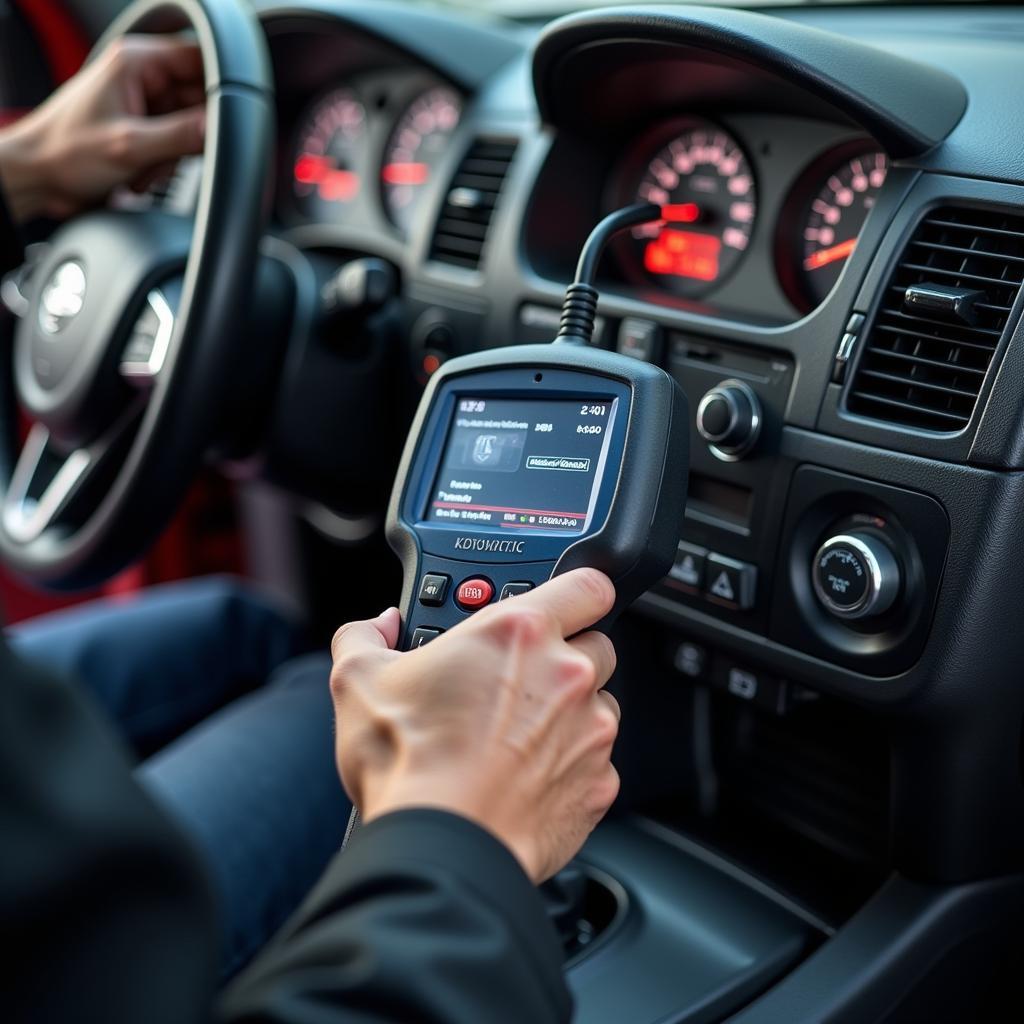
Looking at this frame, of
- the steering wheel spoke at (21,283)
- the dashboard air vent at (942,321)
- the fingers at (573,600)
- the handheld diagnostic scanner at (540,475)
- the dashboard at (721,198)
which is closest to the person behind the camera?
the fingers at (573,600)

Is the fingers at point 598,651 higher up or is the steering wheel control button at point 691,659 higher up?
the fingers at point 598,651

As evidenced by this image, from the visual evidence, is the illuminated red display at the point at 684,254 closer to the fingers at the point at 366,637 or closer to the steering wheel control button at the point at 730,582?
the steering wheel control button at the point at 730,582

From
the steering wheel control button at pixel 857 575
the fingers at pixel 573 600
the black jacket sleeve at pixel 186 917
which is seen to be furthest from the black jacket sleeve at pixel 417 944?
the steering wheel control button at pixel 857 575

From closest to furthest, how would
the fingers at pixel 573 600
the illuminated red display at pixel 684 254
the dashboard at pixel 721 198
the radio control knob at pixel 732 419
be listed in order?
the fingers at pixel 573 600 → the radio control knob at pixel 732 419 → the dashboard at pixel 721 198 → the illuminated red display at pixel 684 254

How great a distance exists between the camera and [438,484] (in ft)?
3.13

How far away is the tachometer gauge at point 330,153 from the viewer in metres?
1.76

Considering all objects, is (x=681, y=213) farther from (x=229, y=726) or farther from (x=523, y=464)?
(x=229, y=726)

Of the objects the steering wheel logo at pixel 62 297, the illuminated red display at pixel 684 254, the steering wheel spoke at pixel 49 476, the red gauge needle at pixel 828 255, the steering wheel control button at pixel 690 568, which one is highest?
the red gauge needle at pixel 828 255

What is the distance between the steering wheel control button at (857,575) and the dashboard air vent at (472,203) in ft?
2.00

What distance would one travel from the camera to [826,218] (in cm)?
116

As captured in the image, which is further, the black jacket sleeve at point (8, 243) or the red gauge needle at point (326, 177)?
the red gauge needle at point (326, 177)

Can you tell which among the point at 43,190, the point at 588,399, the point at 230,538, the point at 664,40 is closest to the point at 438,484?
the point at 588,399

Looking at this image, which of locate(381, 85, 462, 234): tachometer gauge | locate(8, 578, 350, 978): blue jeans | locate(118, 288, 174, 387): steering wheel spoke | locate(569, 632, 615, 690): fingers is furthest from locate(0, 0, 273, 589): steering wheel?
locate(569, 632, 615, 690): fingers

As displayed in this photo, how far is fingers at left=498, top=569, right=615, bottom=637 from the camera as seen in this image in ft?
2.31
